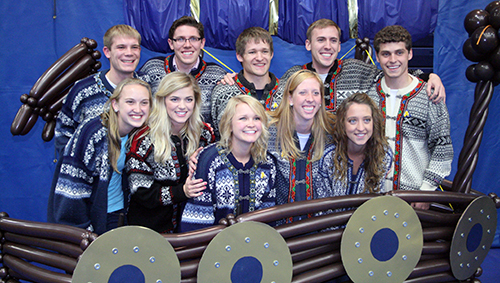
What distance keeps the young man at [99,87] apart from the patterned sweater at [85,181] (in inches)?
15.1

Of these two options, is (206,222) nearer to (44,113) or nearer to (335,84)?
(335,84)

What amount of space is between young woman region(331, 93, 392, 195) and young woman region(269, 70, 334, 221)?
0.07 metres

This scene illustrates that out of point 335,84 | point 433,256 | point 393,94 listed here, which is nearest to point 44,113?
point 335,84

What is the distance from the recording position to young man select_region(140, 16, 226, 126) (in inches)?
98.6

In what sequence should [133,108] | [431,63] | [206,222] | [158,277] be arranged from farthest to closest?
[431,63]
[133,108]
[206,222]
[158,277]

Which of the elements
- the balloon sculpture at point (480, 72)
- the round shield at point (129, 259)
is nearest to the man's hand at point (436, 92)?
the balloon sculpture at point (480, 72)

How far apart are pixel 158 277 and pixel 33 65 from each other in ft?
8.39

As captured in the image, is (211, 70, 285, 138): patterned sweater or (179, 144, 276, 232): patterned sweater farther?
(211, 70, 285, 138): patterned sweater

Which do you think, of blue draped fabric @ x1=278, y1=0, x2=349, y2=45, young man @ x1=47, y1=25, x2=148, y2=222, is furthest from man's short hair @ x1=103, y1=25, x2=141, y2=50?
blue draped fabric @ x1=278, y1=0, x2=349, y2=45

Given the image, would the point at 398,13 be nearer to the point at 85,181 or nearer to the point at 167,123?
the point at 167,123

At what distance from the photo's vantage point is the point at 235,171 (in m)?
1.91

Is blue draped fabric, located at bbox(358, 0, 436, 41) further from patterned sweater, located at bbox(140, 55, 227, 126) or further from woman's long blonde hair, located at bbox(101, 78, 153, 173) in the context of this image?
woman's long blonde hair, located at bbox(101, 78, 153, 173)

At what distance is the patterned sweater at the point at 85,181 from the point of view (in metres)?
1.89

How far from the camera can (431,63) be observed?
343cm
